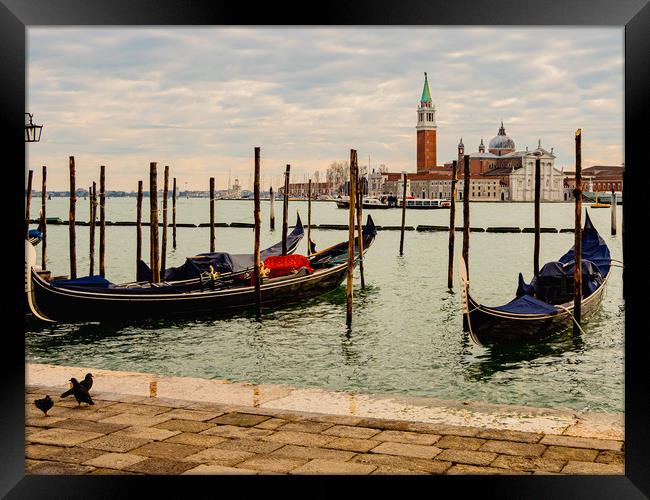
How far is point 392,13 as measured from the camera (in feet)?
8.66

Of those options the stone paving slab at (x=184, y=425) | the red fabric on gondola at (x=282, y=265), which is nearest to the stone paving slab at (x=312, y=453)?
the stone paving slab at (x=184, y=425)

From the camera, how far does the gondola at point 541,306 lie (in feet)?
28.0

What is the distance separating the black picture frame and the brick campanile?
270 feet

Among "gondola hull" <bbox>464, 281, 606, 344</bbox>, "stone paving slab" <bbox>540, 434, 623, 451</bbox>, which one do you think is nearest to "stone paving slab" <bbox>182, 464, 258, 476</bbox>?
"stone paving slab" <bbox>540, 434, 623, 451</bbox>

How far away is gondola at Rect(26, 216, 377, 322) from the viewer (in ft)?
32.7

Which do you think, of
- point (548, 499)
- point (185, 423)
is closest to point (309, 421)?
point (185, 423)

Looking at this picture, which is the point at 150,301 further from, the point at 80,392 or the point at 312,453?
the point at 312,453

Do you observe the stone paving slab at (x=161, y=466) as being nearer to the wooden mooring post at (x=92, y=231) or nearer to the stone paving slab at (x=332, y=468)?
the stone paving slab at (x=332, y=468)

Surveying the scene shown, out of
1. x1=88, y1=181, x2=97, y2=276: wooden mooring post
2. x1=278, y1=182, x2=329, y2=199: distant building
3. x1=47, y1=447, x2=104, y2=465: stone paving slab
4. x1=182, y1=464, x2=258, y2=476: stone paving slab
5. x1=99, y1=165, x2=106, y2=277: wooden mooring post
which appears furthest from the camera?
x1=278, y1=182, x2=329, y2=199: distant building

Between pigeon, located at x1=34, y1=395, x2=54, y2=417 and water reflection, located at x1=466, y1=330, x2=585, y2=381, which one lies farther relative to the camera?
water reflection, located at x1=466, y1=330, x2=585, y2=381

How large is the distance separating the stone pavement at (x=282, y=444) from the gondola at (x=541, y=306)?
10.5 ft

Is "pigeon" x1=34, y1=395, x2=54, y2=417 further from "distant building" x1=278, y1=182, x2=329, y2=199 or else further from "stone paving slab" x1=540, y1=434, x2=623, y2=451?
"distant building" x1=278, y1=182, x2=329, y2=199
